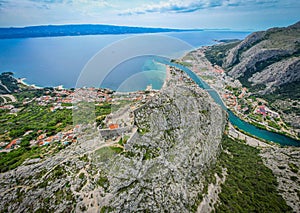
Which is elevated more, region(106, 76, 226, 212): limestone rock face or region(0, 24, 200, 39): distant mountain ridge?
region(0, 24, 200, 39): distant mountain ridge

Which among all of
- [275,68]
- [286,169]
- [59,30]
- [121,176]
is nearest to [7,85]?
[121,176]

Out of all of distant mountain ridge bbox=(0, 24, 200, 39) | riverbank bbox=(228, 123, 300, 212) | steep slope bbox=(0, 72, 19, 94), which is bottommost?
riverbank bbox=(228, 123, 300, 212)

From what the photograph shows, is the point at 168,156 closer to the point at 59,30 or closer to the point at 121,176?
the point at 121,176

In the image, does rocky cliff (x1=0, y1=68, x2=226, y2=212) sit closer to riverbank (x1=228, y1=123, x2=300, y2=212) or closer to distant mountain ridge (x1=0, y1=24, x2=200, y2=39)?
riverbank (x1=228, y1=123, x2=300, y2=212)

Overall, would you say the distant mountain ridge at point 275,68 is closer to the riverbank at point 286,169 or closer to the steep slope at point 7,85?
the riverbank at point 286,169

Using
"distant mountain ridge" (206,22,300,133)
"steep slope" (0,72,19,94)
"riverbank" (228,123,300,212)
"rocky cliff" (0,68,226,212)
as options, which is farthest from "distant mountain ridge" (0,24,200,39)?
"rocky cliff" (0,68,226,212)

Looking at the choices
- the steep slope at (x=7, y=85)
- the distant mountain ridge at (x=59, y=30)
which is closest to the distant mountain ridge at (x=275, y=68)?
the steep slope at (x=7, y=85)

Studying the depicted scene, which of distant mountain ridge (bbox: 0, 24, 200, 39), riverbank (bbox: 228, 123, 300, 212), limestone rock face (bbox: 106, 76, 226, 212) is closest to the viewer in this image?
limestone rock face (bbox: 106, 76, 226, 212)

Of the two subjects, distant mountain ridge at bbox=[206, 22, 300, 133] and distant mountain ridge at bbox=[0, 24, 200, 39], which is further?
distant mountain ridge at bbox=[0, 24, 200, 39]

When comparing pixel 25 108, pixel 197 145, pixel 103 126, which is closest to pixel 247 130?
pixel 197 145
